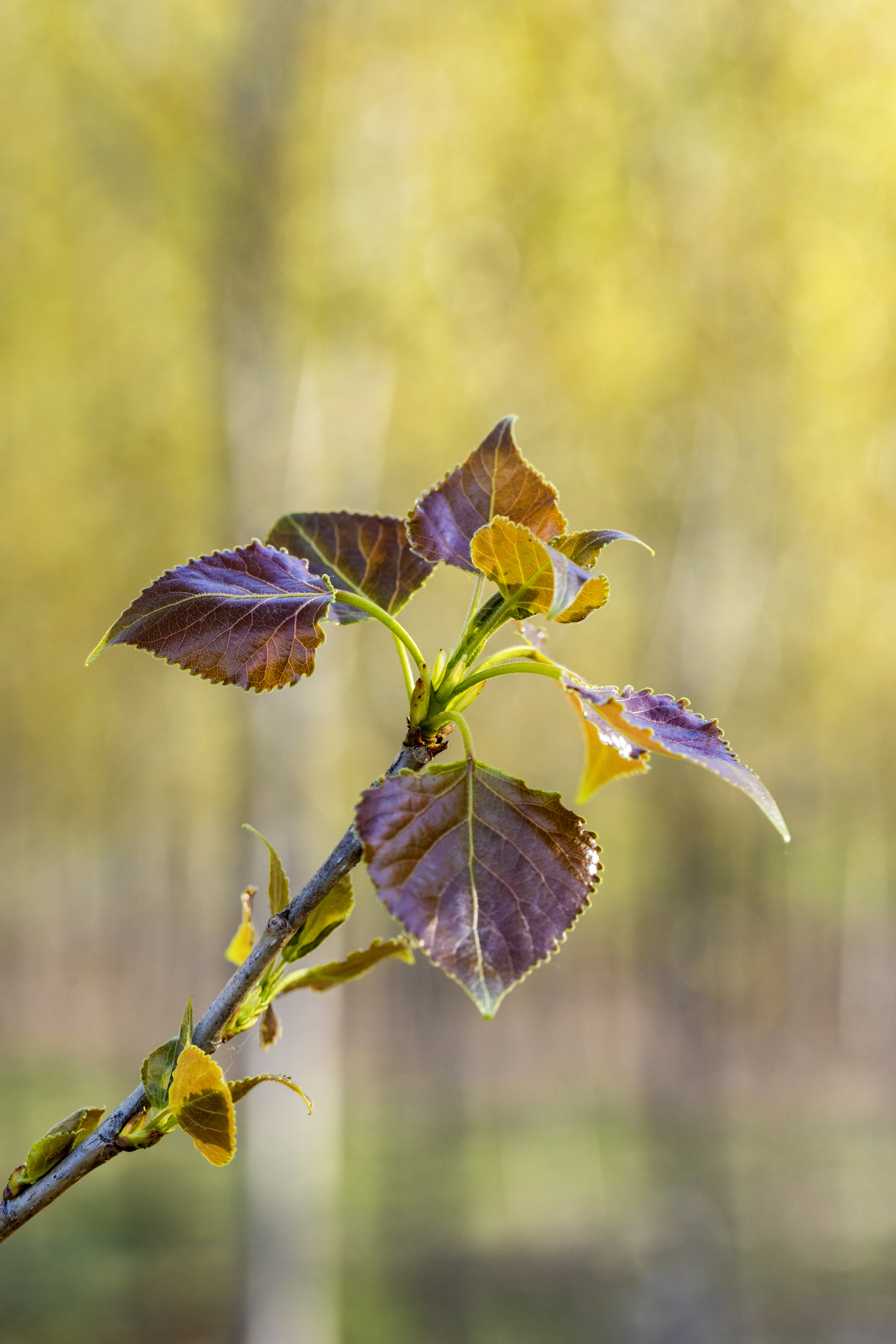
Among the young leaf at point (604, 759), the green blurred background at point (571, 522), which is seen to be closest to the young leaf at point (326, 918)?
the young leaf at point (604, 759)

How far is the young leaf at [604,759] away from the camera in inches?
12.4

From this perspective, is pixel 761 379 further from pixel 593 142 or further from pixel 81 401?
pixel 81 401

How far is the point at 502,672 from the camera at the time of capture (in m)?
0.41

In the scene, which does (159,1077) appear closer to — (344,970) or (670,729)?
(344,970)

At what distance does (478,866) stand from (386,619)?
0.36 feet

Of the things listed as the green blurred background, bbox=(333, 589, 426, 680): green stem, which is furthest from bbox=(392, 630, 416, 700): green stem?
the green blurred background

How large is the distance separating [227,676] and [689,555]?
4418 millimetres

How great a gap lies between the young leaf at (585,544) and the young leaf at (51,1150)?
1.00ft

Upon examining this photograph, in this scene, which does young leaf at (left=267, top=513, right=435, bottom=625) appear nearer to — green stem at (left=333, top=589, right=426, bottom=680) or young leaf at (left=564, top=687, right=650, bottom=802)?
green stem at (left=333, top=589, right=426, bottom=680)

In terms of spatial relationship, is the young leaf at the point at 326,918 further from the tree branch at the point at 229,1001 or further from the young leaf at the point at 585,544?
the young leaf at the point at 585,544

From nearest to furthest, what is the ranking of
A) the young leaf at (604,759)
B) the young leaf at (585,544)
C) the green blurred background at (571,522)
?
1. the young leaf at (604,759)
2. the young leaf at (585,544)
3. the green blurred background at (571,522)

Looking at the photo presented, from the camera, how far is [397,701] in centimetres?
529

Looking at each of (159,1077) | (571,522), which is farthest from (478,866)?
(571,522)

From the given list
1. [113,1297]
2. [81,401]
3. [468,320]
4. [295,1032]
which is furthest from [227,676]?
[113,1297]
